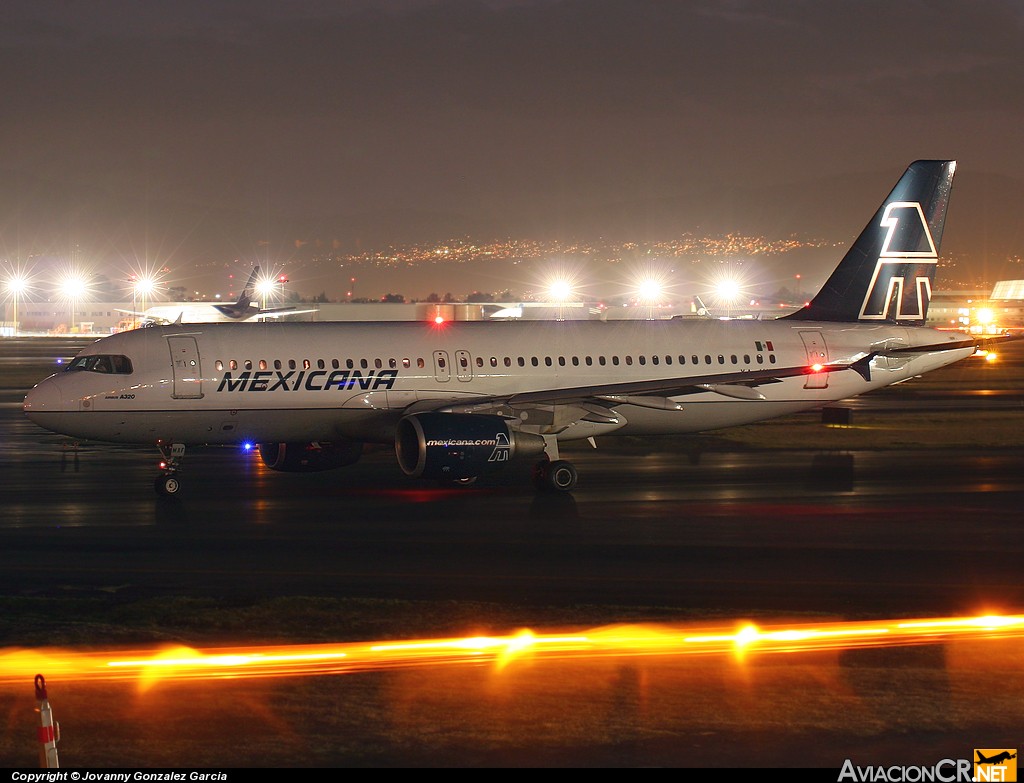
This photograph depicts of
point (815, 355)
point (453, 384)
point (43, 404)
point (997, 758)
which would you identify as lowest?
point (997, 758)

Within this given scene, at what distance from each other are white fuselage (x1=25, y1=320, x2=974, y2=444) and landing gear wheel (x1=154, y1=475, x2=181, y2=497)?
1.19m

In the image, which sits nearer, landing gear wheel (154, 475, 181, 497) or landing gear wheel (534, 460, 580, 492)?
landing gear wheel (154, 475, 181, 497)

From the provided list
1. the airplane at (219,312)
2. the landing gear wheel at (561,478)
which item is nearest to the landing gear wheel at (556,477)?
the landing gear wheel at (561,478)

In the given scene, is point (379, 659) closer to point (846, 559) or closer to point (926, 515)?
point (846, 559)

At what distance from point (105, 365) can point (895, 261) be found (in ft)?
70.2

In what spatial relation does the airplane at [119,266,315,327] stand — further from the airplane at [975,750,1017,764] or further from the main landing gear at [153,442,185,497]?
the airplane at [975,750,1017,764]

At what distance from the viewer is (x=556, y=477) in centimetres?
2595

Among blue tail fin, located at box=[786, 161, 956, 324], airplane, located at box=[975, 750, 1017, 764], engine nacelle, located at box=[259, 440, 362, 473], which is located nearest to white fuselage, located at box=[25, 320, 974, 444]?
engine nacelle, located at box=[259, 440, 362, 473]

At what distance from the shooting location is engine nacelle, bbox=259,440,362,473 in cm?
2888

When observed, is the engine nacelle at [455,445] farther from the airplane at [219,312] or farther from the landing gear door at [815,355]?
the airplane at [219,312]

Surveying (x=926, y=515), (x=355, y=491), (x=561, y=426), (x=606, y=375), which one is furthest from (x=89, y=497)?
(x=926, y=515)

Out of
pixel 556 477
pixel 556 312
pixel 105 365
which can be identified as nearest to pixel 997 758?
pixel 556 477

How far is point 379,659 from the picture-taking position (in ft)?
43.0

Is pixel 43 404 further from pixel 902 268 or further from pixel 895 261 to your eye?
pixel 902 268
